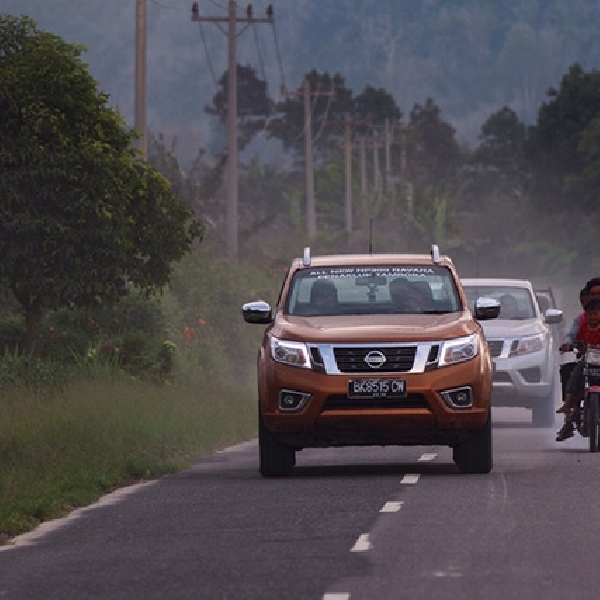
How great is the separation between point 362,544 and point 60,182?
1522 centimetres

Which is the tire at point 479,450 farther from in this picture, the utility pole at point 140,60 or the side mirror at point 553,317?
the utility pole at point 140,60

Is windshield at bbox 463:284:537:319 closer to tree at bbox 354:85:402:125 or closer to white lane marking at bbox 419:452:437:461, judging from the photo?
white lane marking at bbox 419:452:437:461

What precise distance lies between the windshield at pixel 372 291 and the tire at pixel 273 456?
4.29ft

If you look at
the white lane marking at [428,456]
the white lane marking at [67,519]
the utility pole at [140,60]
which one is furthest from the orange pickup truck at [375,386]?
the utility pole at [140,60]

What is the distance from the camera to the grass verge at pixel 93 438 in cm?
1814

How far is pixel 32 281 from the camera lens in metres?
28.9

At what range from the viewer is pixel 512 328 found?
3183 cm

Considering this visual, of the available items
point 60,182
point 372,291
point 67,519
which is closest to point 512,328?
point 60,182

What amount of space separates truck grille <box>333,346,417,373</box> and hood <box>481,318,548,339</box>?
11.9 m

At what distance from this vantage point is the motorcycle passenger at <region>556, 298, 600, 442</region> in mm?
23266

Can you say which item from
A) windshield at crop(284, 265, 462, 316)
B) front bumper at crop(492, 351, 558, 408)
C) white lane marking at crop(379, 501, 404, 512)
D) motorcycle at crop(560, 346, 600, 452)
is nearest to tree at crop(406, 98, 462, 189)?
front bumper at crop(492, 351, 558, 408)

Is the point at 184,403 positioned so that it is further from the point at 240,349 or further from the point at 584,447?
the point at 240,349

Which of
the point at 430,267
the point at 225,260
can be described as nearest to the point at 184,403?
the point at 430,267

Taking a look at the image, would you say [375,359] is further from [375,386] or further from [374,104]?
[374,104]
